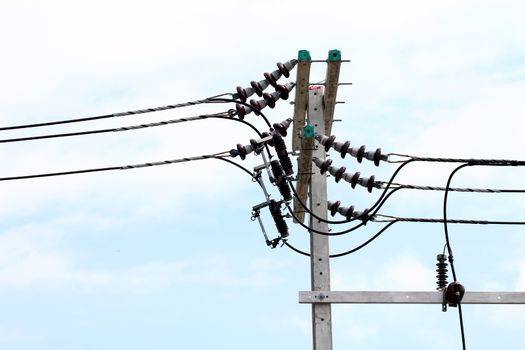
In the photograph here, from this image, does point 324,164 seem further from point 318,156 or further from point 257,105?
point 257,105

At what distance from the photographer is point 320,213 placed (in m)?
12.7

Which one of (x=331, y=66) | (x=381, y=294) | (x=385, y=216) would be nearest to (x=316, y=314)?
(x=381, y=294)

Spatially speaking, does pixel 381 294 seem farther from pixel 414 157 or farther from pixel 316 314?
pixel 414 157

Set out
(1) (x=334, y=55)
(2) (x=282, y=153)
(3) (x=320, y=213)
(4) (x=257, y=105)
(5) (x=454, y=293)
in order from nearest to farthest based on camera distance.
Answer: (5) (x=454, y=293)
(1) (x=334, y=55)
(2) (x=282, y=153)
(3) (x=320, y=213)
(4) (x=257, y=105)

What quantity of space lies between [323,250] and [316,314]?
72cm

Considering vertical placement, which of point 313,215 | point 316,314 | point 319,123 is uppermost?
point 319,123

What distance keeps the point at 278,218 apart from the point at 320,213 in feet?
1.44

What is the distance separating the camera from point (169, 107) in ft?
44.0

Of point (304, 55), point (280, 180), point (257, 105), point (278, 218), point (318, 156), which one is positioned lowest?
point (278, 218)

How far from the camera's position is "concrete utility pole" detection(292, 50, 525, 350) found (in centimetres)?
1217

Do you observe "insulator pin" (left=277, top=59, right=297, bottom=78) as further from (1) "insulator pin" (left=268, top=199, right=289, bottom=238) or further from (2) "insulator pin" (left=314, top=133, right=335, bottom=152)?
(1) "insulator pin" (left=268, top=199, right=289, bottom=238)

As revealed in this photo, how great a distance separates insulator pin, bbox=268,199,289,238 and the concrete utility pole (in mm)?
298

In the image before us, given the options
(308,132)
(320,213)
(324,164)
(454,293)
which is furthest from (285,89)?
(454,293)

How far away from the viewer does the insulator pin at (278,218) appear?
12.7 meters
